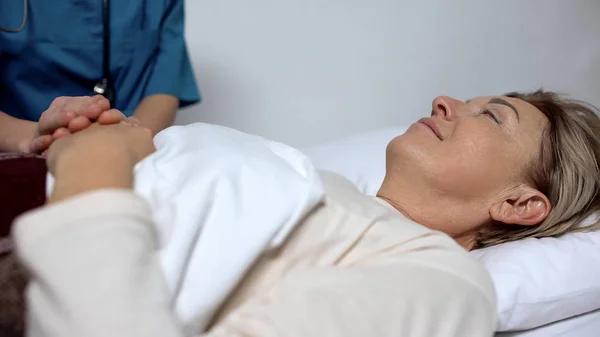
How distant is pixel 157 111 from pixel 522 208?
0.82 meters

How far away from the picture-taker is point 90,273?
0.53 metres

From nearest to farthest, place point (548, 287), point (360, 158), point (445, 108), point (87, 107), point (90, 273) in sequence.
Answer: point (90, 273) < point (87, 107) < point (548, 287) < point (445, 108) < point (360, 158)

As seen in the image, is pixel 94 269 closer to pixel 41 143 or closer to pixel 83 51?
pixel 41 143

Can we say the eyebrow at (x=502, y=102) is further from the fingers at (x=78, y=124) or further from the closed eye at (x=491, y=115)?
the fingers at (x=78, y=124)

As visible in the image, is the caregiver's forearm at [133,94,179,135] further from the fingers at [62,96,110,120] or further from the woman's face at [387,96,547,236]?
the woman's face at [387,96,547,236]

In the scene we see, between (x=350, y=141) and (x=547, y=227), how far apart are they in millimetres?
554

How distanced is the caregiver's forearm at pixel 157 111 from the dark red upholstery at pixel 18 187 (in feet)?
1.76

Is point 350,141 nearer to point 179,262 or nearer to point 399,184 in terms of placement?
point 399,184

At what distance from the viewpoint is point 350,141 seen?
1.49 m

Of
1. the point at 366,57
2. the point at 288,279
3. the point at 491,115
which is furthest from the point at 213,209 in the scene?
the point at 366,57

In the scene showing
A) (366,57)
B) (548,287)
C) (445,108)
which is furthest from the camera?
(366,57)

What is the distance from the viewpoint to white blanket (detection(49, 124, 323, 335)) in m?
0.65

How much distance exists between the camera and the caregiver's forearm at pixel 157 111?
1305 mm

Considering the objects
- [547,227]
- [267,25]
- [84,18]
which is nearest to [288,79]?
[267,25]
